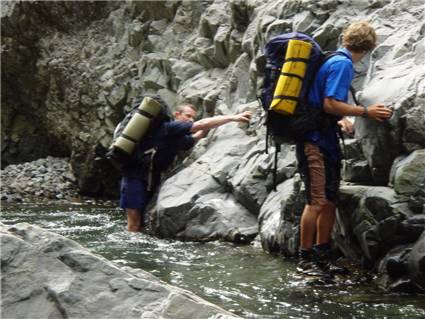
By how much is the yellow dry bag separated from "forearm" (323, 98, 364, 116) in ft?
1.38

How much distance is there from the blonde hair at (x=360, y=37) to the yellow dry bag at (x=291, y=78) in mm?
569

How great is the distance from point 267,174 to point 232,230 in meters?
1.27

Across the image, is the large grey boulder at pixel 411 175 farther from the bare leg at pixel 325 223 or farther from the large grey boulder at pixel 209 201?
the large grey boulder at pixel 209 201

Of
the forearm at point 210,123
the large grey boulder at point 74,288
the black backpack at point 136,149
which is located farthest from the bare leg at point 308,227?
the black backpack at point 136,149

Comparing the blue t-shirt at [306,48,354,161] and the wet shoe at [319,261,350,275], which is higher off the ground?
the blue t-shirt at [306,48,354,161]

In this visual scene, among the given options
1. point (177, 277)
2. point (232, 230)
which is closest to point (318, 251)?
point (177, 277)

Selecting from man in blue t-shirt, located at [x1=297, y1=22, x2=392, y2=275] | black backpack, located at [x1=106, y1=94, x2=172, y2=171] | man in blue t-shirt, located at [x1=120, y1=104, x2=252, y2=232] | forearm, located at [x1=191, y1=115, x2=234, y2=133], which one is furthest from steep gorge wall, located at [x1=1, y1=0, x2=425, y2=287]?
black backpack, located at [x1=106, y1=94, x2=172, y2=171]

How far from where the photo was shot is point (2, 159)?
2755 cm

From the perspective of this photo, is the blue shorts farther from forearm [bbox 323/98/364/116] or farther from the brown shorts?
forearm [bbox 323/98/364/116]

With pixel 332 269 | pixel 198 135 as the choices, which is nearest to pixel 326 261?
pixel 332 269

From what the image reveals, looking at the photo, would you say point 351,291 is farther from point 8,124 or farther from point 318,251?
point 8,124

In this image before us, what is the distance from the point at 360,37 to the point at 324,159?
168cm

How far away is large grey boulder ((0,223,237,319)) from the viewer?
3.83 metres

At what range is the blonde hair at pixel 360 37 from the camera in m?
7.54
